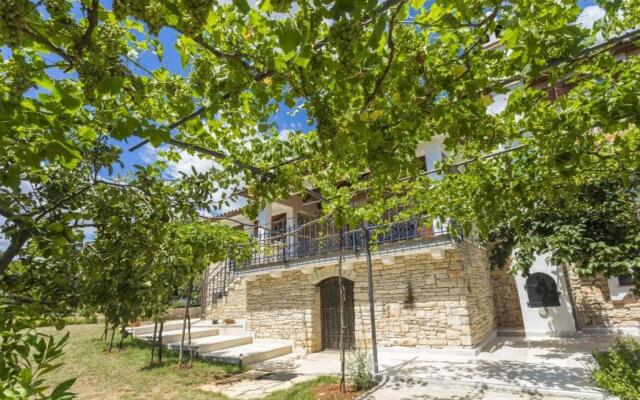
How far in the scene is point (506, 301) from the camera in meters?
11.0

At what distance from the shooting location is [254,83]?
6.81 feet

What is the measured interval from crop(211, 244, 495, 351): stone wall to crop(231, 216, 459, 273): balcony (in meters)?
0.51

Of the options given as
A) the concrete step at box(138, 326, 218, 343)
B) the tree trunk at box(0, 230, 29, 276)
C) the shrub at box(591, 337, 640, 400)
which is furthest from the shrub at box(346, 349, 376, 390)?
the concrete step at box(138, 326, 218, 343)

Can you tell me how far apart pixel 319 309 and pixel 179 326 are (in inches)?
255

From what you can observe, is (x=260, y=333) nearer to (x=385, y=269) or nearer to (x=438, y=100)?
(x=385, y=269)

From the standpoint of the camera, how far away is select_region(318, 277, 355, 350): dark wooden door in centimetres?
986

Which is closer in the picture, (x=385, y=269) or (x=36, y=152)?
(x=36, y=152)

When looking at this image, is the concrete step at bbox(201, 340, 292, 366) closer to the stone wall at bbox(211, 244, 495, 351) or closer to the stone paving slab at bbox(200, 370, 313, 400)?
the stone wall at bbox(211, 244, 495, 351)

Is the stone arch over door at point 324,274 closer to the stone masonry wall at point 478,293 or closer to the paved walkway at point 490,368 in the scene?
the paved walkway at point 490,368

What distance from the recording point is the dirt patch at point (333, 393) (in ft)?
17.9

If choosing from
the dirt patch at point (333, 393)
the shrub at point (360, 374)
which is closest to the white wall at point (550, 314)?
the shrub at point (360, 374)

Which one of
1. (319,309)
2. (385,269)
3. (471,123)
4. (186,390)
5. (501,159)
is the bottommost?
(186,390)

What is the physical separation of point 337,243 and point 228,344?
467 centimetres

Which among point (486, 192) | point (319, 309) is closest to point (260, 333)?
point (319, 309)
